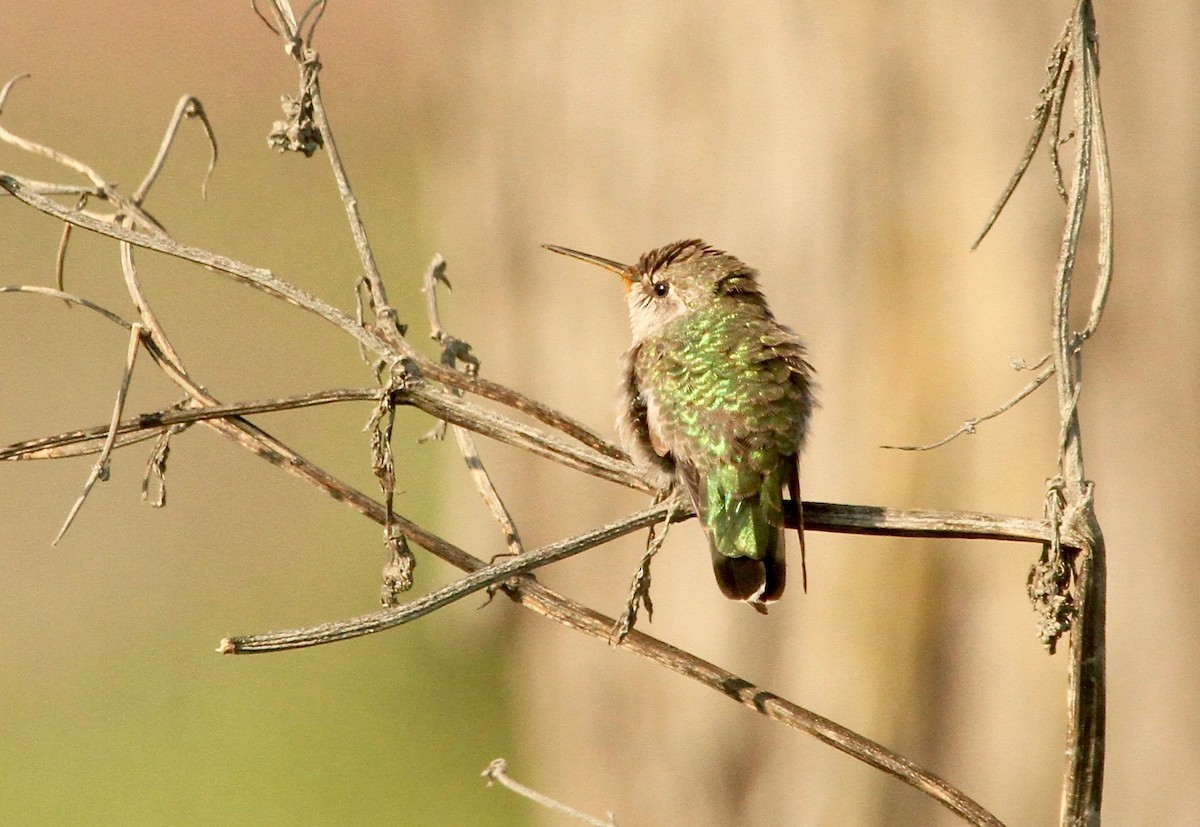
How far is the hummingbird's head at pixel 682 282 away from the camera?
3400 millimetres

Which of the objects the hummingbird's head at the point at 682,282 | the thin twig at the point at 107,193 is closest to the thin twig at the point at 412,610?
the thin twig at the point at 107,193

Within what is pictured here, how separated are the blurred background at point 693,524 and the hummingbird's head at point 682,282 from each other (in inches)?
56.2

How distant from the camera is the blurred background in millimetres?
4422

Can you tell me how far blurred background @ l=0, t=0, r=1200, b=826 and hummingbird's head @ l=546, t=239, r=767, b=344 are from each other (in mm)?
1428

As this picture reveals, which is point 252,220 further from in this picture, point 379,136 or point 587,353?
point 587,353

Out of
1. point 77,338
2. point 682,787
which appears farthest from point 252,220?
point 682,787

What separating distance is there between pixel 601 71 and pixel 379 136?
16.1m

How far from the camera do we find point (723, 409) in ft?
9.33

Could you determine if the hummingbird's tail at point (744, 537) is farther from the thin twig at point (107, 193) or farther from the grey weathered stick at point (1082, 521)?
the thin twig at point (107, 193)

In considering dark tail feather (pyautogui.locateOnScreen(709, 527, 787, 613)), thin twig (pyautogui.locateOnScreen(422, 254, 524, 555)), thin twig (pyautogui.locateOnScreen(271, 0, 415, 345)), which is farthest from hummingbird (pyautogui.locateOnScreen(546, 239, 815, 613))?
thin twig (pyautogui.locateOnScreen(271, 0, 415, 345))

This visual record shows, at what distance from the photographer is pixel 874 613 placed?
17.1 ft

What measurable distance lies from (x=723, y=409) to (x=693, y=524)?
2.65m

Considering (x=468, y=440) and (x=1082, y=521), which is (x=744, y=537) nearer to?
(x=468, y=440)

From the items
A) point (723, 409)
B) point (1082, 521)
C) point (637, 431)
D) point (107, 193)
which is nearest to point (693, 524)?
point (637, 431)
